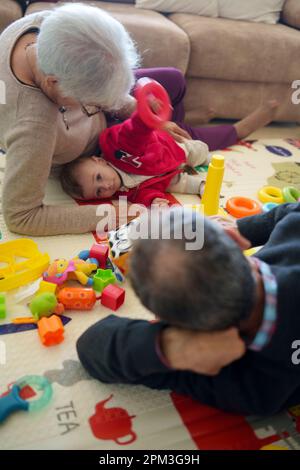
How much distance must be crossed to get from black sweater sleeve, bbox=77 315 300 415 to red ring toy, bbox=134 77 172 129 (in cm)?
63

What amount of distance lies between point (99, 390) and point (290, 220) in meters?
0.49

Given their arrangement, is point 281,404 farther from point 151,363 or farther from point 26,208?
point 26,208

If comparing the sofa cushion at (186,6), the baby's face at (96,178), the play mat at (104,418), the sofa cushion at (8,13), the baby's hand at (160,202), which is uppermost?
the sofa cushion at (186,6)

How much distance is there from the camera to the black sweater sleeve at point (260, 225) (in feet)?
2.94

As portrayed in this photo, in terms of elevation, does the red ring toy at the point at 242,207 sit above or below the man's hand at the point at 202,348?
below

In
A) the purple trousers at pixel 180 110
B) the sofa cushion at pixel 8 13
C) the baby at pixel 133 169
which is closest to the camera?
the baby at pixel 133 169

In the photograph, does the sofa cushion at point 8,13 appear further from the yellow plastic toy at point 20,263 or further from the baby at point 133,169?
the yellow plastic toy at point 20,263

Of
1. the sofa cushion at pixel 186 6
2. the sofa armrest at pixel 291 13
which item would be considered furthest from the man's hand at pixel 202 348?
the sofa armrest at pixel 291 13

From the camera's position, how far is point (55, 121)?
1.06m

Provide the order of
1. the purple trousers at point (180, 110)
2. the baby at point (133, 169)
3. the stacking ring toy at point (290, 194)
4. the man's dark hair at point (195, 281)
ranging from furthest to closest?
the purple trousers at point (180, 110) → the stacking ring toy at point (290, 194) → the baby at point (133, 169) → the man's dark hair at point (195, 281)

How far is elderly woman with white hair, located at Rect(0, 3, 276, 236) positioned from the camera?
0.87 m

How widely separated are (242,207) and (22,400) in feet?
2.96

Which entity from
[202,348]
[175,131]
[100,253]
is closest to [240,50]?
[175,131]

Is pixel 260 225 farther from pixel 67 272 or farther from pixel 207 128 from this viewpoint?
pixel 207 128
